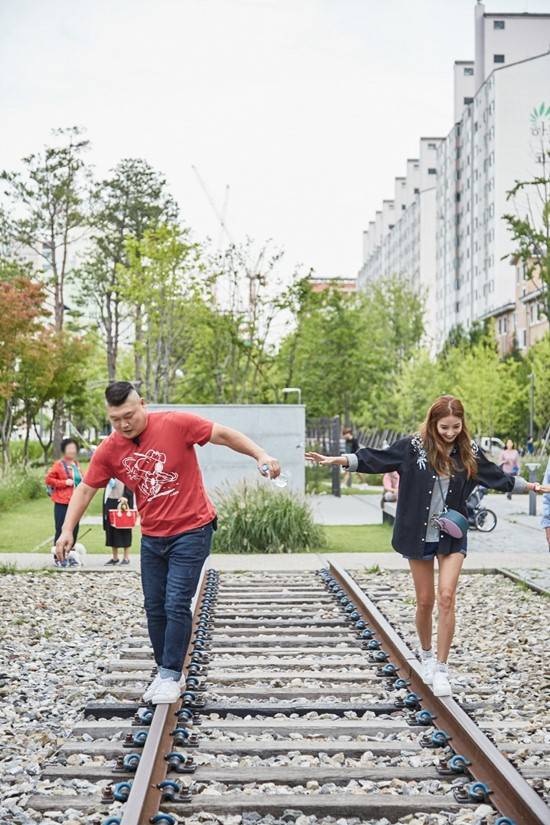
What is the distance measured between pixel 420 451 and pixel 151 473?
1668mm

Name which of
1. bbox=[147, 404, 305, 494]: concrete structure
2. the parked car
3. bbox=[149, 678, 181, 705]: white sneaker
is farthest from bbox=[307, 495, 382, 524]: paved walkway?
the parked car

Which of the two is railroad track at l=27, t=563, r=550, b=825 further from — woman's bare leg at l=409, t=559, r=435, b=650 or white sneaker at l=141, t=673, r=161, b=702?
woman's bare leg at l=409, t=559, r=435, b=650

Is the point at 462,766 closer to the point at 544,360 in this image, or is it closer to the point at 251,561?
the point at 251,561

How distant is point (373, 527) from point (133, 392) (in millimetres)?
15537

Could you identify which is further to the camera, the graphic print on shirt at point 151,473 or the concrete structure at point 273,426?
the concrete structure at point 273,426

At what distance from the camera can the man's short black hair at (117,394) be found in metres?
6.07

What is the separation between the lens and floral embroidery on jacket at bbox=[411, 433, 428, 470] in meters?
6.71

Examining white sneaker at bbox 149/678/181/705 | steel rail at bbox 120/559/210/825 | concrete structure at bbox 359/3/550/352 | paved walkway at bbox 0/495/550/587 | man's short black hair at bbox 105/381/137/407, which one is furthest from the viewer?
concrete structure at bbox 359/3/550/352

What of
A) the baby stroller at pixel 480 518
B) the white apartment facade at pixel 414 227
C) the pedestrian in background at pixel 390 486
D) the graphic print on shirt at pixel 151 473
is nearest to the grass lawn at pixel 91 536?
the pedestrian in background at pixel 390 486

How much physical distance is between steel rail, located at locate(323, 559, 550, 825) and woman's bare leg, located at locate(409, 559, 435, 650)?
252 millimetres

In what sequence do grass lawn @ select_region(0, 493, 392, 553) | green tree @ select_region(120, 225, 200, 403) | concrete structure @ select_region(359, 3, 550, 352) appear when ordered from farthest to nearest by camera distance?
concrete structure @ select_region(359, 3, 550, 352)
green tree @ select_region(120, 225, 200, 403)
grass lawn @ select_region(0, 493, 392, 553)

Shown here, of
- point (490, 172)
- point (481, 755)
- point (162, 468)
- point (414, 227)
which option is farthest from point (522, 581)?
point (414, 227)

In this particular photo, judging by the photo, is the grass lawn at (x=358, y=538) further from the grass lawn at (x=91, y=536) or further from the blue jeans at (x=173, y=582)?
the blue jeans at (x=173, y=582)

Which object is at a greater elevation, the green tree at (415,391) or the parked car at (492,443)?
the green tree at (415,391)
